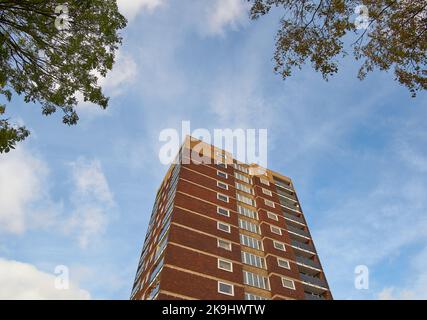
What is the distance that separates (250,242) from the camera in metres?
34.5

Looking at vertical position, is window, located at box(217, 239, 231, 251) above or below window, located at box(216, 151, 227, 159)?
below

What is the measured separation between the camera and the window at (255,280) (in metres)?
29.6

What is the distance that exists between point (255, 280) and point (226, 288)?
4199 mm

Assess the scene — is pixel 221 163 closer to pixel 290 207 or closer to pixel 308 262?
pixel 290 207

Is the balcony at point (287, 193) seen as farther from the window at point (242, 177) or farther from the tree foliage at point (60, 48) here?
the tree foliage at point (60, 48)

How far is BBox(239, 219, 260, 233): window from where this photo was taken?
36125 millimetres

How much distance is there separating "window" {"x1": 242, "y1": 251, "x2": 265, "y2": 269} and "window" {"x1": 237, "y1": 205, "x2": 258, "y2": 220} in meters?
6.19

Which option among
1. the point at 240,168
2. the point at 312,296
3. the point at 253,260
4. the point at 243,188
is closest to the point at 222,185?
the point at 243,188

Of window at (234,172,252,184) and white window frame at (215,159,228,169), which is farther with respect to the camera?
window at (234,172,252,184)

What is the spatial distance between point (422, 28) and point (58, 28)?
35.3 feet

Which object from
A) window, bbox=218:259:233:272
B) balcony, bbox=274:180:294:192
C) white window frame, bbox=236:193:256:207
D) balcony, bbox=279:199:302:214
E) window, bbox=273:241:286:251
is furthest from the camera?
balcony, bbox=274:180:294:192

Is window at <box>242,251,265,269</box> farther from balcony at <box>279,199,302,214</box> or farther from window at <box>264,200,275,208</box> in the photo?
balcony at <box>279,199,302,214</box>

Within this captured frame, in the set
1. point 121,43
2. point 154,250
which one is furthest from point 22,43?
point 154,250

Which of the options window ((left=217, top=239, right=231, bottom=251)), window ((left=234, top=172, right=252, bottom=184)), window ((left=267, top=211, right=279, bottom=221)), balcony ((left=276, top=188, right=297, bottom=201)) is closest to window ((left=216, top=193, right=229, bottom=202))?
window ((left=267, top=211, right=279, bottom=221))
